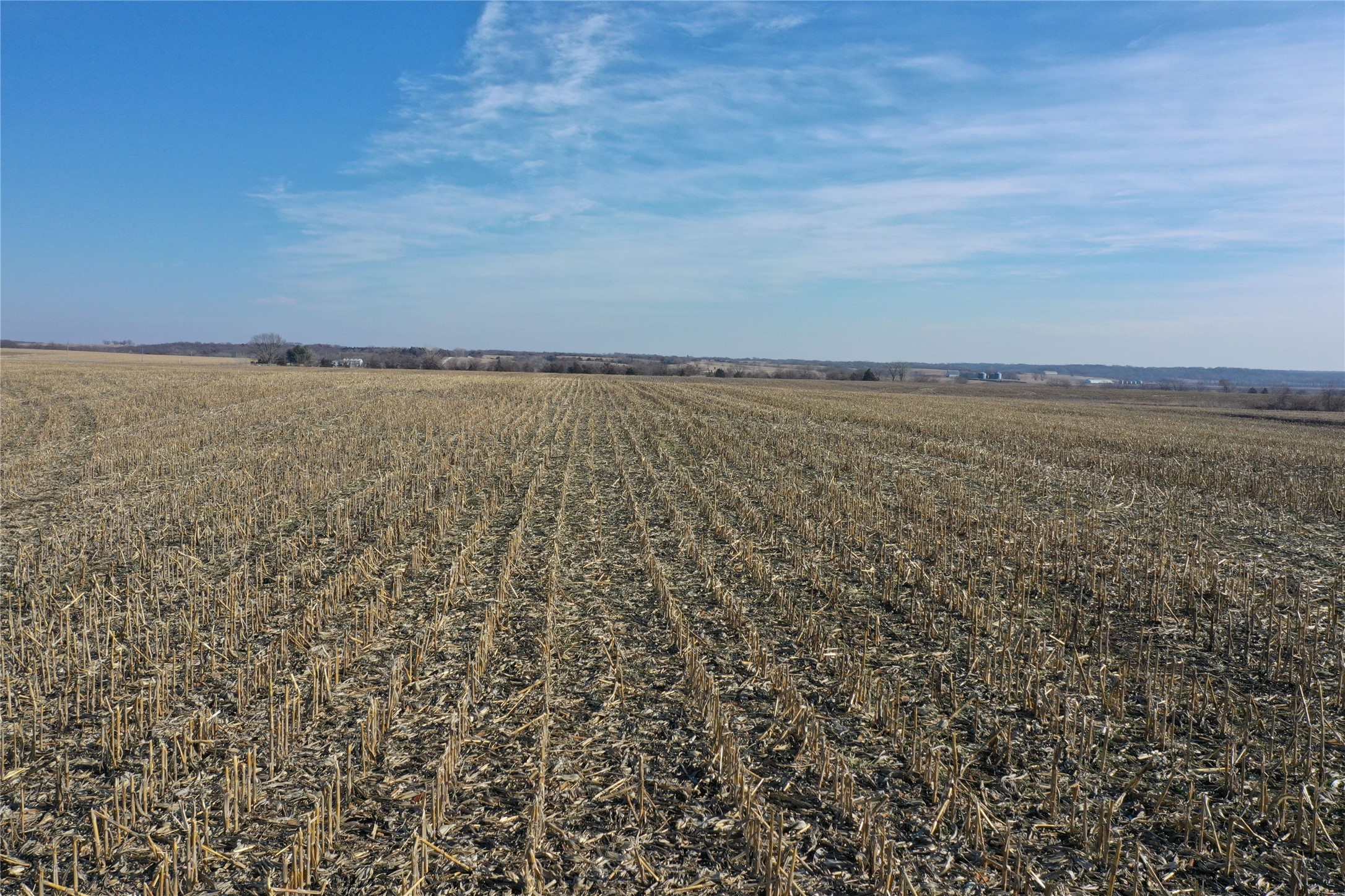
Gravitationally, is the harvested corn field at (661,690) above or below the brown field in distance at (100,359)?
below

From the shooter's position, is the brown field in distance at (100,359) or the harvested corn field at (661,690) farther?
the brown field in distance at (100,359)

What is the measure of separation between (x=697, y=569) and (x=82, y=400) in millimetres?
36083

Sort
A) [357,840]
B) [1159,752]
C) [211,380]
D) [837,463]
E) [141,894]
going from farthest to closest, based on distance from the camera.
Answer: [211,380] < [837,463] < [1159,752] < [357,840] < [141,894]

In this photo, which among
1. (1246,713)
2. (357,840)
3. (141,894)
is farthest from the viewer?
(1246,713)

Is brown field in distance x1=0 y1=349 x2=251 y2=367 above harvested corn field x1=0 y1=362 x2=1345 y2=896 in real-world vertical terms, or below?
above

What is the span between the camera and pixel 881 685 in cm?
680

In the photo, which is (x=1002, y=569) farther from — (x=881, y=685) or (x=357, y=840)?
(x=357, y=840)

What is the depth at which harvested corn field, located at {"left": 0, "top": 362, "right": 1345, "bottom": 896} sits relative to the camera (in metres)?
4.53

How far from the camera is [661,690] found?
670cm

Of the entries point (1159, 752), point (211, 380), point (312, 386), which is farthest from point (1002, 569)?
point (211, 380)

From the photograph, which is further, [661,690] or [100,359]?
[100,359]

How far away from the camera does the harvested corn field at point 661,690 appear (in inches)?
178

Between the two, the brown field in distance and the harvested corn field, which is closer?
the harvested corn field

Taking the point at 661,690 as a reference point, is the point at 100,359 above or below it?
above
